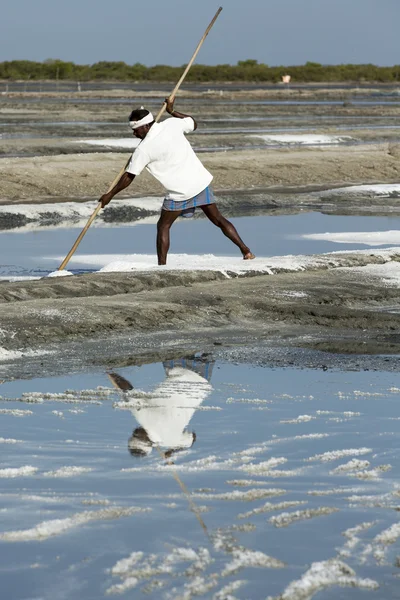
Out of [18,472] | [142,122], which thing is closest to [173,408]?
[18,472]

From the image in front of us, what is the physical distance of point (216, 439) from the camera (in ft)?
16.8

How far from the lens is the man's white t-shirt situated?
9.49 metres

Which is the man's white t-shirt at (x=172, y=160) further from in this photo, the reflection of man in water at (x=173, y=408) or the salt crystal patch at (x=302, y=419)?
the salt crystal patch at (x=302, y=419)

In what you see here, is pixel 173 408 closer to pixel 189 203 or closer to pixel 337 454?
pixel 337 454

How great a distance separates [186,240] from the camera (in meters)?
12.9

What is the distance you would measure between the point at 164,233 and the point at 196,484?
536 cm

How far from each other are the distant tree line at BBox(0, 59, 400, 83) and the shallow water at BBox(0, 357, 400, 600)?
7950 centimetres

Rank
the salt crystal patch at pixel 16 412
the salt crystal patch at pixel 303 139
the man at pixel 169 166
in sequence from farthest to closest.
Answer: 1. the salt crystal patch at pixel 303 139
2. the man at pixel 169 166
3. the salt crystal patch at pixel 16 412

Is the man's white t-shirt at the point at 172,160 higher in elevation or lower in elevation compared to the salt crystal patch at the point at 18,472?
higher

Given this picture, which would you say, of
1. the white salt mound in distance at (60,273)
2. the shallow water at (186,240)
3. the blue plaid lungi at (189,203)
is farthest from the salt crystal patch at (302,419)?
the shallow water at (186,240)

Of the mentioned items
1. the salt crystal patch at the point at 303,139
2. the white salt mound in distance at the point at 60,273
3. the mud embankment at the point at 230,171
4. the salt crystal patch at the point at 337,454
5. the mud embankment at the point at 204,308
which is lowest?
the salt crystal patch at the point at 303,139

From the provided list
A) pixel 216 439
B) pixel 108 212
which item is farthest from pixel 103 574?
pixel 108 212

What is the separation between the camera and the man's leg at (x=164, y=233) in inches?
384

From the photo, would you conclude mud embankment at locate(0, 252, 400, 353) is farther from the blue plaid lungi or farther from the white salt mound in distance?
the blue plaid lungi
